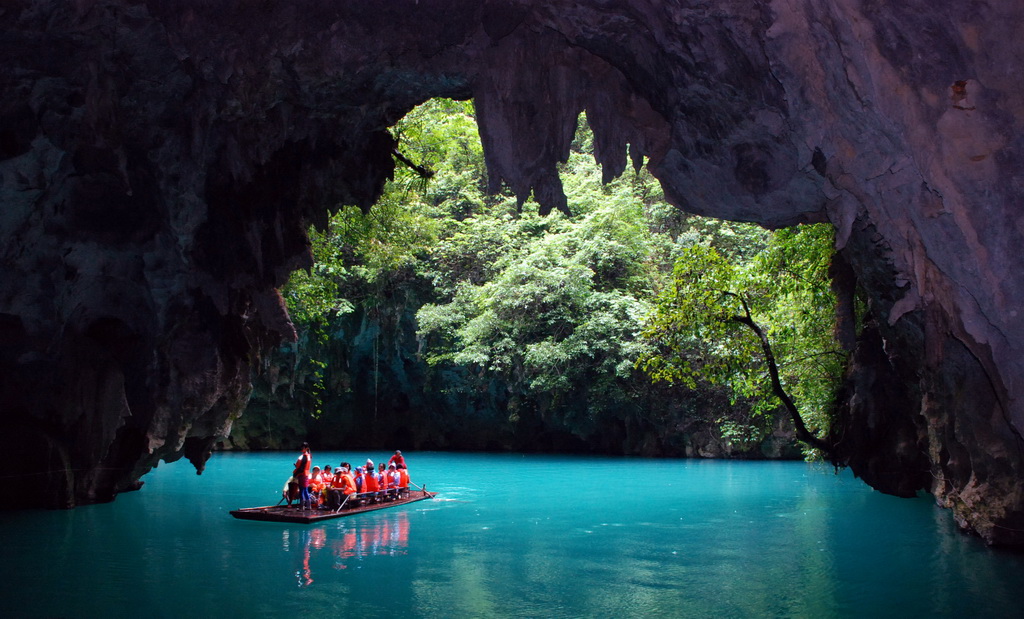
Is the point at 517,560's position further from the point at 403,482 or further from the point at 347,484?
the point at 403,482

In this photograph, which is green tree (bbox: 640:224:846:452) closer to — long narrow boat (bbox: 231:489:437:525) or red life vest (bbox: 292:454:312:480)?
long narrow boat (bbox: 231:489:437:525)

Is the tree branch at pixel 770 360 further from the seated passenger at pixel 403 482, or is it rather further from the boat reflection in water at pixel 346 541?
the seated passenger at pixel 403 482

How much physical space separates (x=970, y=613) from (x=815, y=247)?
7.14m

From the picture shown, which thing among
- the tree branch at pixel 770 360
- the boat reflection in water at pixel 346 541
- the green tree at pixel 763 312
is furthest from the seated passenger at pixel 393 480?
the tree branch at pixel 770 360

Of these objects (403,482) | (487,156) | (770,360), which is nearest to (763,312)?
(770,360)

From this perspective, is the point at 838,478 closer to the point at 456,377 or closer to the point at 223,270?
the point at 456,377

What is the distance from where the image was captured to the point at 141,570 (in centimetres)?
918

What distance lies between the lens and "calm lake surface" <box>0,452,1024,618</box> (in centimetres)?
776

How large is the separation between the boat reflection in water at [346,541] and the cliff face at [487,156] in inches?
130

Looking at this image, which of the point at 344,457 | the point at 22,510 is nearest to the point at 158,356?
the point at 22,510

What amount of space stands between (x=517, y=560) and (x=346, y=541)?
8.57 feet

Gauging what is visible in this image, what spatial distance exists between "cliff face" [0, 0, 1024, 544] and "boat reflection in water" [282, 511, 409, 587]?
3308 millimetres

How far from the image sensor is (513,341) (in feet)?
89.9

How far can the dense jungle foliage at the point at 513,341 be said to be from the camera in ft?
86.7
